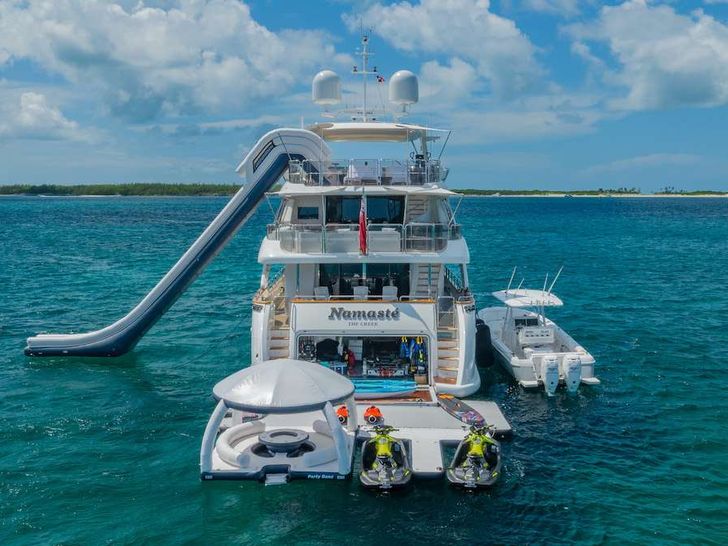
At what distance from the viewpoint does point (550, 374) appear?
21.8m

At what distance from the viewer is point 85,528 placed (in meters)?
14.2

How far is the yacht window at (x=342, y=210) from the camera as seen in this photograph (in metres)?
→ 23.8

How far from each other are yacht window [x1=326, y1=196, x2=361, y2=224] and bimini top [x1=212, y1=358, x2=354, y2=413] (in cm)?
918

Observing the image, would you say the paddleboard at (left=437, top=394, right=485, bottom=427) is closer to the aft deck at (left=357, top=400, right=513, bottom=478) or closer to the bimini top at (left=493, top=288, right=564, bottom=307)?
the aft deck at (left=357, top=400, right=513, bottom=478)

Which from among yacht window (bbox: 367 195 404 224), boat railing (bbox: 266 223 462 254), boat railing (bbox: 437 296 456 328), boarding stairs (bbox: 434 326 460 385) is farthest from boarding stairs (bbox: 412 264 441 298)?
yacht window (bbox: 367 195 404 224)

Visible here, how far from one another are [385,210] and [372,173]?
1499 millimetres

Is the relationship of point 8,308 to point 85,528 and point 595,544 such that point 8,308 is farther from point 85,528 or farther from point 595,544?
point 595,544

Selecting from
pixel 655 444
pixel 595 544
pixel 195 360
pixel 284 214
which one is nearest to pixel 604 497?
pixel 595 544

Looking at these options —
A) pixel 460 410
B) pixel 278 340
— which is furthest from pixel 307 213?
pixel 460 410

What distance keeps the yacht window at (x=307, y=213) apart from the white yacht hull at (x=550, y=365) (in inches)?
331

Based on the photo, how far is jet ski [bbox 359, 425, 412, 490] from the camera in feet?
48.8

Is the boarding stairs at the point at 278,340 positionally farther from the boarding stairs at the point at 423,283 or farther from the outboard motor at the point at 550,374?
the outboard motor at the point at 550,374

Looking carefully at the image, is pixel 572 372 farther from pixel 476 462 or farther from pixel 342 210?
pixel 342 210

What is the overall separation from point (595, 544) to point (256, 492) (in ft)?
24.4
